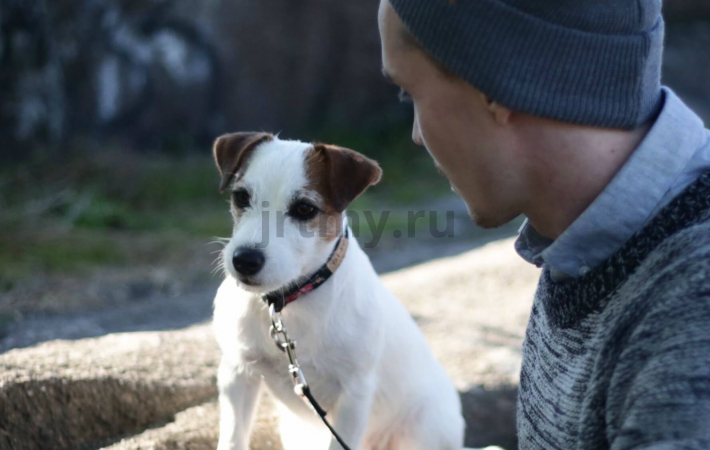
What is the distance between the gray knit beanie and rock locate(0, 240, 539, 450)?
174 cm

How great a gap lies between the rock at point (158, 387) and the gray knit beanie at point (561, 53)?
1.74 meters

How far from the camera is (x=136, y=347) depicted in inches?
115

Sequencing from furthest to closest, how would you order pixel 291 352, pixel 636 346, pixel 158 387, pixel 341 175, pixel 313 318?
pixel 158 387
pixel 341 175
pixel 313 318
pixel 291 352
pixel 636 346

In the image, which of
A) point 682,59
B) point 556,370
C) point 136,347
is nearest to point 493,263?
point 136,347

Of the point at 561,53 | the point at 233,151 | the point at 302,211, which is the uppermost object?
the point at 561,53

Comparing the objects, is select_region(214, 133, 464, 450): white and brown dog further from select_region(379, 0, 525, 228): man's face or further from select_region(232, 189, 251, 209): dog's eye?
select_region(379, 0, 525, 228): man's face

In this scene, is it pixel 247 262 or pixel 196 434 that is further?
pixel 196 434

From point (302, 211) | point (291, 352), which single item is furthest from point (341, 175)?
point (291, 352)

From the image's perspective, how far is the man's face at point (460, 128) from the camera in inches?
55.4

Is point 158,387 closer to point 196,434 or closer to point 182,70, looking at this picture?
point 196,434

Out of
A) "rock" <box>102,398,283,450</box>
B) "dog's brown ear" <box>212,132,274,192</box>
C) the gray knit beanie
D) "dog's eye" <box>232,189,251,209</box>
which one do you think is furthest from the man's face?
"rock" <box>102,398,283,450</box>

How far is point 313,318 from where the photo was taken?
88.0 inches

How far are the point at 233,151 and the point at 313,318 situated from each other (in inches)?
30.0

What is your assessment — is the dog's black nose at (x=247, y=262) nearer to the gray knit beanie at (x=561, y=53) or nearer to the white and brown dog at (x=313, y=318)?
the white and brown dog at (x=313, y=318)
